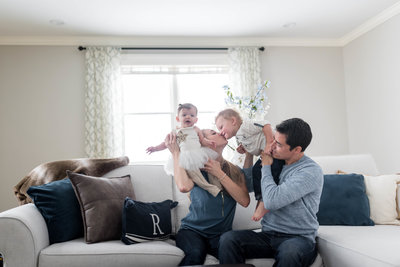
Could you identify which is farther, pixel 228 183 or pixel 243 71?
pixel 243 71

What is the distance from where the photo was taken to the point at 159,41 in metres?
5.16

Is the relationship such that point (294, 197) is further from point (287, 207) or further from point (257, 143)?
point (257, 143)

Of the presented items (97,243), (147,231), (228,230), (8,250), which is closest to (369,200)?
(228,230)

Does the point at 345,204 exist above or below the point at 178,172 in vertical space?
below

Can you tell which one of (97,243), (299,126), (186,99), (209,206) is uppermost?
(186,99)

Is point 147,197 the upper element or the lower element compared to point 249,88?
lower

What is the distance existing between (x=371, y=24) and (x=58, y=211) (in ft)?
14.6

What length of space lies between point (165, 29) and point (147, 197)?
2.95m

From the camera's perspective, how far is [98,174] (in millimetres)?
2547

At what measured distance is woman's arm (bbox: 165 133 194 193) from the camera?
2.09m

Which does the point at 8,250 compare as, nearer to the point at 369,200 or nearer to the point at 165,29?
the point at 369,200

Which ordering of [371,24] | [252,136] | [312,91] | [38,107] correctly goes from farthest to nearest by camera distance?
[312,91], [38,107], [371,24], [252,136]

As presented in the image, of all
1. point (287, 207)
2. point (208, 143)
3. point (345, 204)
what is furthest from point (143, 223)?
point (345, 204)

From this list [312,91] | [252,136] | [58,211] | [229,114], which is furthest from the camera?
[312,91]
